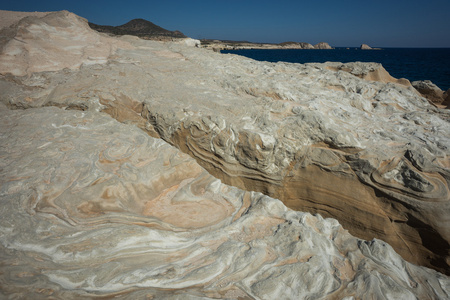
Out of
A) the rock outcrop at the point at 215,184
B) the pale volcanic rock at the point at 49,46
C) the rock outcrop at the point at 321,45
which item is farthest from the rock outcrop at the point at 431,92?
the rock outcrop at the point at 321,45

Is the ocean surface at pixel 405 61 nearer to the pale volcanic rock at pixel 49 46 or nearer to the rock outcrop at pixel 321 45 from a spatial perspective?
the pale volcanic rock at pixel 49 46

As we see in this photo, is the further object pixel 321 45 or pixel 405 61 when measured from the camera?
pixel 321 45

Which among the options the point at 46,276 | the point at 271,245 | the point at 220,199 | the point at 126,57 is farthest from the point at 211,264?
the point at 126,57

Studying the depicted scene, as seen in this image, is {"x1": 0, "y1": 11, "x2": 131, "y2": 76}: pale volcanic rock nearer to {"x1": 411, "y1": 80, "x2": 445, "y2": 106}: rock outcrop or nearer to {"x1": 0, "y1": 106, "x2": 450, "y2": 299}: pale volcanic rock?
{"x1": 0, "y1": 106, "x2": 450, "y2": 299}: pale volcanic rock

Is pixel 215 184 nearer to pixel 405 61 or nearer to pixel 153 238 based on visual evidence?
pixel 153 238

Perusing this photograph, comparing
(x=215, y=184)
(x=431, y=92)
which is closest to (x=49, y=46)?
(x=215, y=184)

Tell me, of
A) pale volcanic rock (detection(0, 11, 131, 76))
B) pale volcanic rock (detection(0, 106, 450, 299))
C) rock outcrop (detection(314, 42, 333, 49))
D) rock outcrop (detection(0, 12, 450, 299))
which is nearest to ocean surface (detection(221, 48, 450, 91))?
rock outcrop (detection(0, 12, 450, 299))
